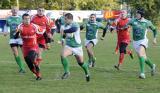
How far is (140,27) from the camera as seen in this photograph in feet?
55.4

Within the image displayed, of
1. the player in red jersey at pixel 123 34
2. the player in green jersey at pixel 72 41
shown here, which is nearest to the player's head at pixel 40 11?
the player in green jersey at pixel 72 41

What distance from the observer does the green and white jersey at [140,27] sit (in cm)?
1684

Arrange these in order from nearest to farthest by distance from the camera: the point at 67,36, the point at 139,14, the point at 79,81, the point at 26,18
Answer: the point at 79,81
the point at 26,18
the point at 67,36
the point at 139,14

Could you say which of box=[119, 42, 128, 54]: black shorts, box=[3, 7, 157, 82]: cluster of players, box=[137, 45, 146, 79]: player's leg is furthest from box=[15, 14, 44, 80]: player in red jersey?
box=[119, 42, 128, 54]: black shorts

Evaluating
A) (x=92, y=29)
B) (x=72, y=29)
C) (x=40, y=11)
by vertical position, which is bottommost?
(x=92, y=29)

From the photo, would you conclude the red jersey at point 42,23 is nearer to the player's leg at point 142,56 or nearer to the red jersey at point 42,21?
the red jersey at point 42,21

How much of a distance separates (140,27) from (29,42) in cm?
335

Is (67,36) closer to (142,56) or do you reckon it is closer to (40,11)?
(142,56)

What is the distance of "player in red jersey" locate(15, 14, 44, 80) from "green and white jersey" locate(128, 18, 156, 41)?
2.96 metres

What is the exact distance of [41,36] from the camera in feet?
59.1

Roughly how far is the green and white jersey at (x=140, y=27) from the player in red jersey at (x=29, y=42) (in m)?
2.96

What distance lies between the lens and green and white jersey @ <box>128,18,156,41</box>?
1684 centimetres

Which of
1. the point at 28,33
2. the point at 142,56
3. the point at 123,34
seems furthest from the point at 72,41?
the point at 123,34

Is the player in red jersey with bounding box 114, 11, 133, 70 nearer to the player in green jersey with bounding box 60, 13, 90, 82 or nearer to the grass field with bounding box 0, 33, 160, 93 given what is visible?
the grass field with bounding box 0, 33, 160, 93
